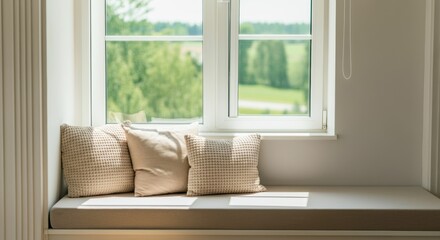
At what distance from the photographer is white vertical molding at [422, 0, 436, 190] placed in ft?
11.1

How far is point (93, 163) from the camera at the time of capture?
3258 mm

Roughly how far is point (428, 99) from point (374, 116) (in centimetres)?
29

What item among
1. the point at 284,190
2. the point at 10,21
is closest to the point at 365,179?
the point at 284,190

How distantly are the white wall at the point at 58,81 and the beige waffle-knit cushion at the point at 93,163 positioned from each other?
6 cm

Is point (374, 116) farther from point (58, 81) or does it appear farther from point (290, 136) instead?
point (58, 81)

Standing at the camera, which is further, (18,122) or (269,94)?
(269,94)

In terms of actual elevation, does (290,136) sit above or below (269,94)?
below

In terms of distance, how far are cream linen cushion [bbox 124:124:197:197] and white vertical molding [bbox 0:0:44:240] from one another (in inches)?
19.6

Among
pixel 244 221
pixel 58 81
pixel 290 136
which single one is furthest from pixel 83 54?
pixel 244 221

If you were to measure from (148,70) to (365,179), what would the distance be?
1.33 metres

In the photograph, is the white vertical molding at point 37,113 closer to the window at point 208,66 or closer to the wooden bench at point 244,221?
the wooden bench at point 244,221

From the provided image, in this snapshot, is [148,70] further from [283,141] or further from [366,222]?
[366,222]

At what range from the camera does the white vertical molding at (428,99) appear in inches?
133

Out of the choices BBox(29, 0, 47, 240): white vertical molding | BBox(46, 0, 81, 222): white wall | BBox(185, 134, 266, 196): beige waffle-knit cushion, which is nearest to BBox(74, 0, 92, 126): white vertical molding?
BBox(46, 0, 81, 222): white wall
